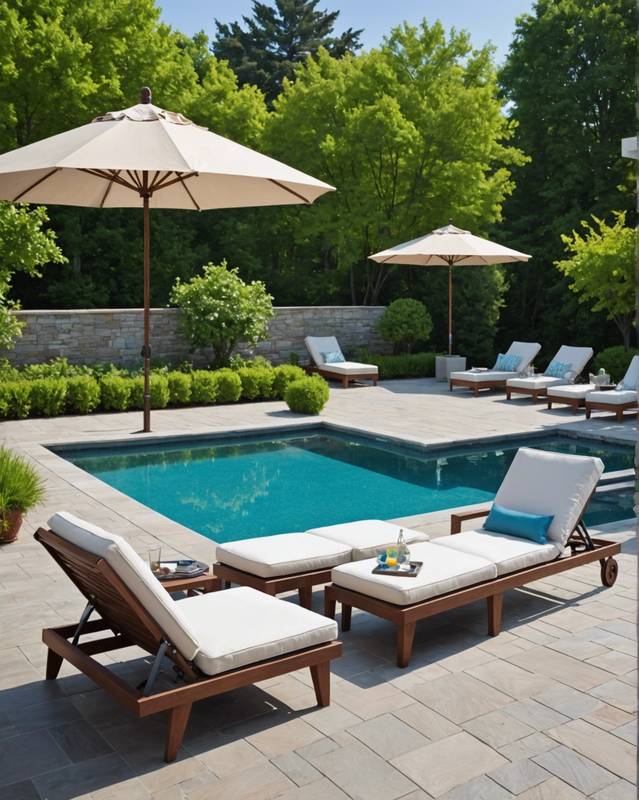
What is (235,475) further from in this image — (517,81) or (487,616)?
(517,81)

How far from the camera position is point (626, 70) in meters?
23.4

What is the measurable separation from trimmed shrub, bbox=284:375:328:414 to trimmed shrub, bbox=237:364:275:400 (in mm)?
1646

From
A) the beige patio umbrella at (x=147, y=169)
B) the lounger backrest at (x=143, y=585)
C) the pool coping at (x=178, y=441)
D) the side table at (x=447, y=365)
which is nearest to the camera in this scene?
the lounger backrest at (x=143, y=585)

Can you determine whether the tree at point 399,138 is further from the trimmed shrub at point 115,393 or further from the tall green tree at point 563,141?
the trimmed shrub at point 115,393

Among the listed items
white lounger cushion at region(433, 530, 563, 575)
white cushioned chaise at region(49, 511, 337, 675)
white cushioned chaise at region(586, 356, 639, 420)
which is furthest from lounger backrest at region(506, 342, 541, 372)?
white cushioned chaise at region(49, 511, 337, 675)

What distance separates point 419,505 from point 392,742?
586 cm

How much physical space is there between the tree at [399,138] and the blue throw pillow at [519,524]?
1668cm

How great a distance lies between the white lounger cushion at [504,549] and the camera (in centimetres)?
530

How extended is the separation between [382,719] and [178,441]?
8844 millimetres

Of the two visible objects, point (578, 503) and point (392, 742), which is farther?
point (578, 503)

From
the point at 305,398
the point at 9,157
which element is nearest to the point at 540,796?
the point at 9,157

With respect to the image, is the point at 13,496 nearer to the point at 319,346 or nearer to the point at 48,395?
the point at 48,395

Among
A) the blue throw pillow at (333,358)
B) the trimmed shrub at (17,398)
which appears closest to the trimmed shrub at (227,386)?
the blue throw pillow at (333,358)

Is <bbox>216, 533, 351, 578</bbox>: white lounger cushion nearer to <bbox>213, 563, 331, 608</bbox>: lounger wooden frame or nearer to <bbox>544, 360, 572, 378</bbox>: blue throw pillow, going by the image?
<bbox>213, 563, 331, 608</bbox>: lounger wooden frame
